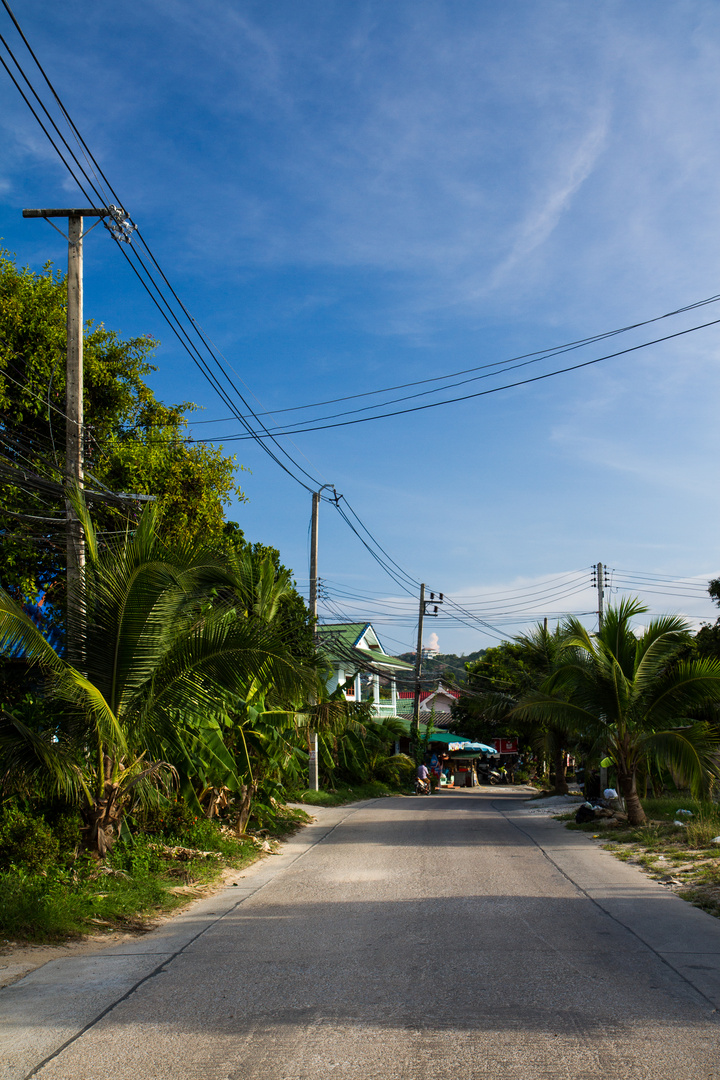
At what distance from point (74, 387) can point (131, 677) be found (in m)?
4.27

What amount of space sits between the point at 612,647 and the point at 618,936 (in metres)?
10.3

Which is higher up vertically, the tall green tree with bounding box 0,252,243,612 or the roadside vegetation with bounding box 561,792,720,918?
the tall green tree with bounding box 0,252,243,612

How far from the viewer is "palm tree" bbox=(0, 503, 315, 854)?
29.9 ft

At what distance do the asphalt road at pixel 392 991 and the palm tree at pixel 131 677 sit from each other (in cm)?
191

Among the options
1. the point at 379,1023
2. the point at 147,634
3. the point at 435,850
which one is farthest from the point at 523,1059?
the point at 435,850

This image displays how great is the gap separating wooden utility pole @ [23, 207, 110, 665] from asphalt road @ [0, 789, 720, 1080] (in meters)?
4.76

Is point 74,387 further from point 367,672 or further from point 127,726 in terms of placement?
point 367,672

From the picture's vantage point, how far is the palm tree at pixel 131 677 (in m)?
9.12

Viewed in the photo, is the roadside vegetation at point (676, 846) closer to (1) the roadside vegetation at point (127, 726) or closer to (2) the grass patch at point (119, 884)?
(1) the roadside vegetation at point (127, 726)

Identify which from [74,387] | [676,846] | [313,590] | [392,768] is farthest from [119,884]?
[392,768]

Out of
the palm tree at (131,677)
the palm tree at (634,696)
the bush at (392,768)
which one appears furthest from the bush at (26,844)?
the bush at (392,768)

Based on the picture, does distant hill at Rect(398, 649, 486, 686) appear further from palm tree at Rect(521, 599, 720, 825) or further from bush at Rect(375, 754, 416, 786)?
palm tree at Rect(521, 599, 720, 825)

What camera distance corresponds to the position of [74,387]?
11391 millimetres

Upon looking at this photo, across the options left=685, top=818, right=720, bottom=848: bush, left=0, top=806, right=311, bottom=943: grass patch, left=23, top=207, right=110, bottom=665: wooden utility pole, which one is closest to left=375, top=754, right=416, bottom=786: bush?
left=685, top=818, right=720, bottom=848: bush
